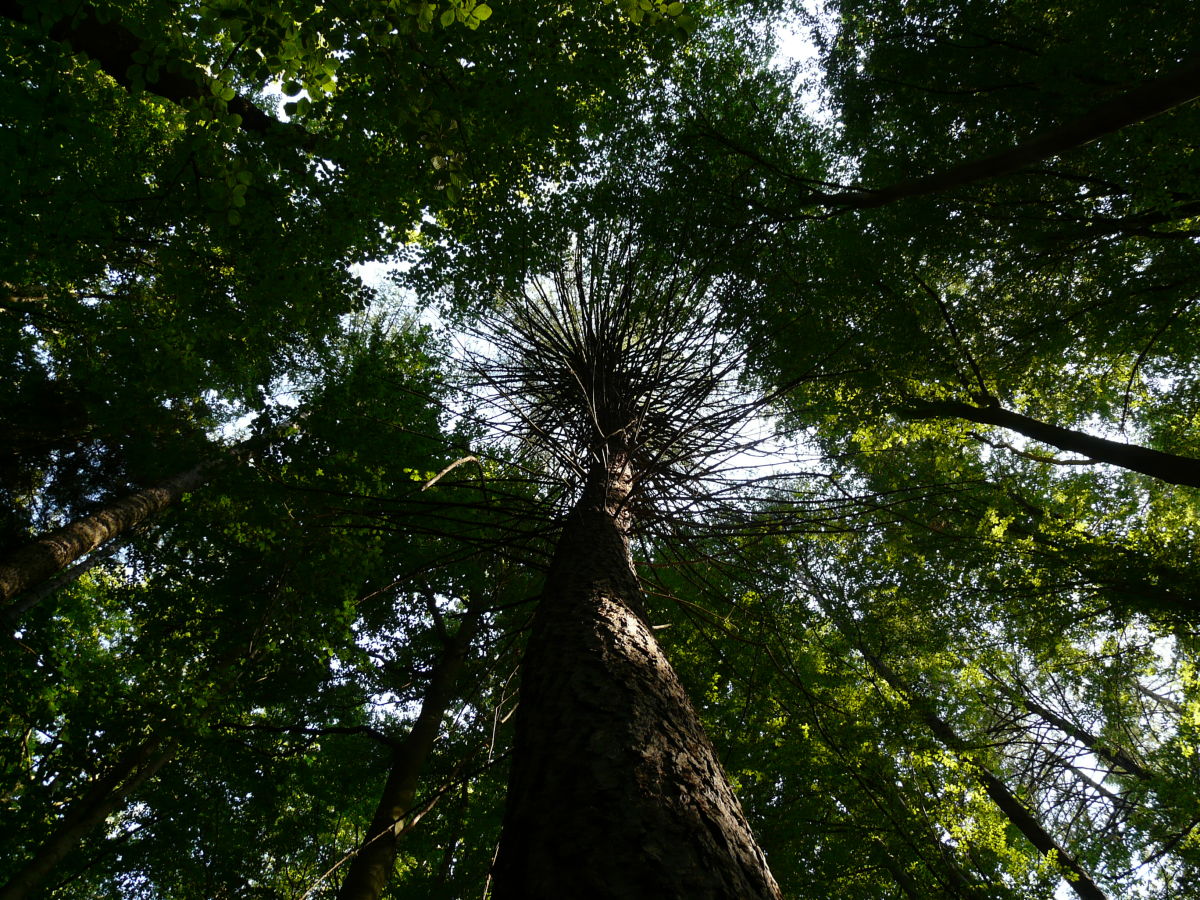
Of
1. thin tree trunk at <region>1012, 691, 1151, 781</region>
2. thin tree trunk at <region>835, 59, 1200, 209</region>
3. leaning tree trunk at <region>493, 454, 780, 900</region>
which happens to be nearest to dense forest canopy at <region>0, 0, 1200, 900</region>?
thin tree trunk at <region>835, 59, 1200, 209</region>

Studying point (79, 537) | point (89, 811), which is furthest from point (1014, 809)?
point (79, 537)

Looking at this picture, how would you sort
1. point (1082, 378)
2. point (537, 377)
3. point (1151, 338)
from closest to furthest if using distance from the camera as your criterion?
point (537, 377)
point (1151, 338)
point (1082, 378)

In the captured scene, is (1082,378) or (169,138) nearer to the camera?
(1082,378)

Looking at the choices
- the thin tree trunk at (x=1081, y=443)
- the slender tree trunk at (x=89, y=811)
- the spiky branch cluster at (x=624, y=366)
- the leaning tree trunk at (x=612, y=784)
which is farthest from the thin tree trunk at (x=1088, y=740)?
the slender tree trunk at (x=89, y=811)

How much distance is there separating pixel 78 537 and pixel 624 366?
6.49 m

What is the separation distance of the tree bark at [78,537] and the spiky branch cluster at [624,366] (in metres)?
4.28

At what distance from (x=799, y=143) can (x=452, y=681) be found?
727cm

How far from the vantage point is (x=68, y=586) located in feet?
24.6

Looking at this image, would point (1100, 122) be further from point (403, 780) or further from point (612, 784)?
point (403, 780)

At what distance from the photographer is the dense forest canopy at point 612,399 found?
4.06 m

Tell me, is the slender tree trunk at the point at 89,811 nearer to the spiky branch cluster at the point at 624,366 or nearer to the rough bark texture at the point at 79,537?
the rough bark texture at the point at 79,537

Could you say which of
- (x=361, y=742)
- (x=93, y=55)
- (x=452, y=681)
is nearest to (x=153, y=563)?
(x=361, y=742)

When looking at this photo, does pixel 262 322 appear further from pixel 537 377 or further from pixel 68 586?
pixel 68 586

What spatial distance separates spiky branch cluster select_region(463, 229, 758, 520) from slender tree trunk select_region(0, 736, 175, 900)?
14.4 ft
